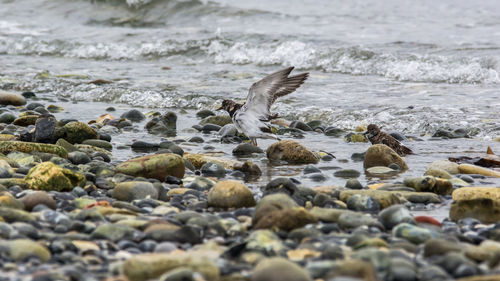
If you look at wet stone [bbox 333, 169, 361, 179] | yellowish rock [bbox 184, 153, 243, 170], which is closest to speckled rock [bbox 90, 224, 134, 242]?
yellowish rock [bbox 184, 153, 243, 170]

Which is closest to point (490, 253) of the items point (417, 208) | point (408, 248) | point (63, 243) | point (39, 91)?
point (408, 248)

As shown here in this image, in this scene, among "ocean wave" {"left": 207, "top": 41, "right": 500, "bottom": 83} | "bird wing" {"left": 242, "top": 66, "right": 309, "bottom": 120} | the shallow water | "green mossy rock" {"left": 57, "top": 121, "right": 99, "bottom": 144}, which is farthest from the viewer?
"ocean wave" {"left": 207, "top": 41, "right": 500, "bottom": 83}

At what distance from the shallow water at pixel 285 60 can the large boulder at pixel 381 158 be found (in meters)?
Answer: 0.20

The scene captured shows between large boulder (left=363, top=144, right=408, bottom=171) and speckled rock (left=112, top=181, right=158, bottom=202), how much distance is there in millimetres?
2604

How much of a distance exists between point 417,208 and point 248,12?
16157 mm

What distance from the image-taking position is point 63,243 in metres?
3.71

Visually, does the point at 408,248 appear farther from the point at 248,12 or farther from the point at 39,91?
the point at 248,12

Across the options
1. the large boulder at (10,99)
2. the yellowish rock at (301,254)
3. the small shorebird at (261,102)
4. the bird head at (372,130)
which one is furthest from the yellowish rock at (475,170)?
the large boulder at (10,99)

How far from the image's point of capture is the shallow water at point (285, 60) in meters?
9.49

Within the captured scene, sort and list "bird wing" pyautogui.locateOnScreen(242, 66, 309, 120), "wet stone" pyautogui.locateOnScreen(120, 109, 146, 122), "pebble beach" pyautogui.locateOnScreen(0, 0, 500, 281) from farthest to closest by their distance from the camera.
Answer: "wet stone" pyautogui.locateOnScreen(120, 109, 146, 122) → "bird wing" pyautogui.locateOnScreen(242, 66, 309, 120) → "pebble beach" pyautogui.locateOnScreen(0, 0, 500, 281)

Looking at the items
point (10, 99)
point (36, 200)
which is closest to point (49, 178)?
point (36, 200)

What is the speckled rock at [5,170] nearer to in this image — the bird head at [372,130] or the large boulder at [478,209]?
the large boulder at [478,209]

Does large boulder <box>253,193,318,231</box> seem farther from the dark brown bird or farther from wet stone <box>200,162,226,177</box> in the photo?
the dark brown bird

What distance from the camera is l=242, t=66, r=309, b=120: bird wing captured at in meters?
7.66
